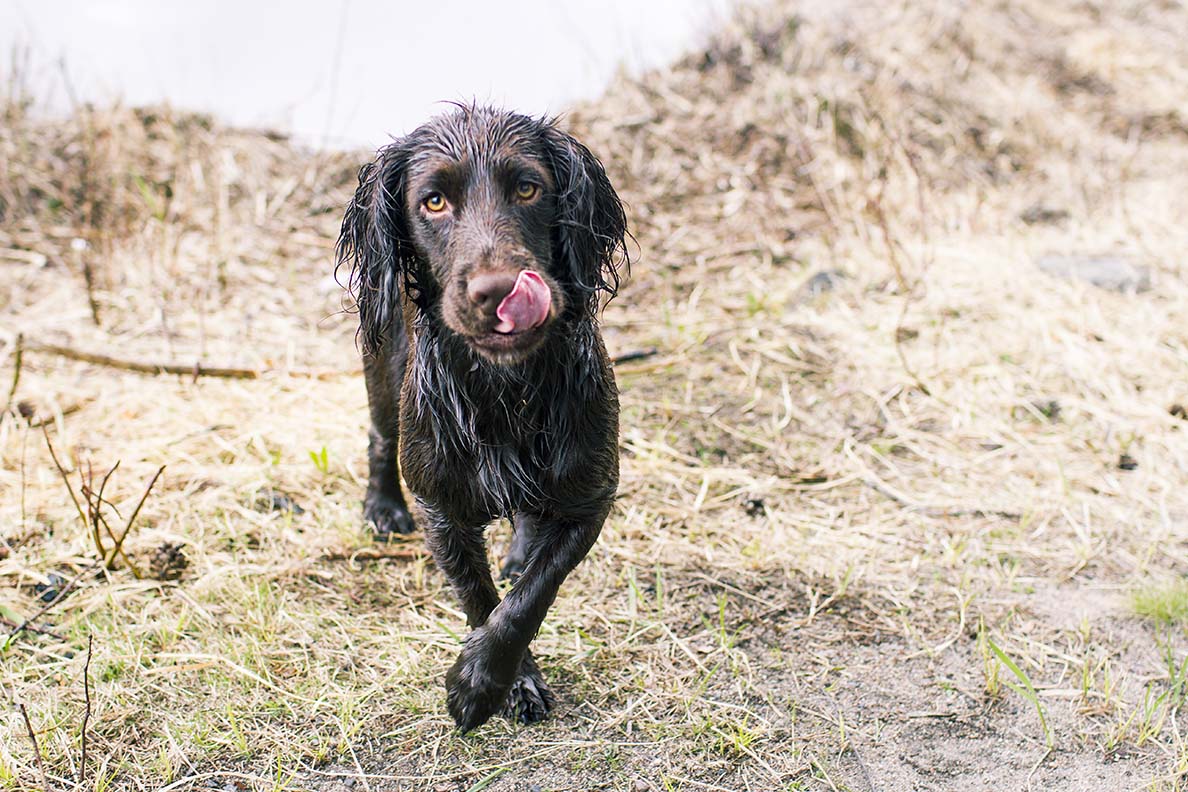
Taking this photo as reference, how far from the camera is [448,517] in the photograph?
2709mm

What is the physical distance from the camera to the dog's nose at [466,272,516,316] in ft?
7.31

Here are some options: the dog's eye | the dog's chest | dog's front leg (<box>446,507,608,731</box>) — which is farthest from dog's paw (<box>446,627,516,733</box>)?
the dog's eye

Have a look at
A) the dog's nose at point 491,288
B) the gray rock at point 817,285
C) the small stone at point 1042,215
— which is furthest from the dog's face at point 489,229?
the small stone at point 1042,215

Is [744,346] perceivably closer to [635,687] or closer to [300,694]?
[635,687]

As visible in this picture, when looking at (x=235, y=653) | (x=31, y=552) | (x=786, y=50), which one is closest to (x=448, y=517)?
(x=235, y=653)

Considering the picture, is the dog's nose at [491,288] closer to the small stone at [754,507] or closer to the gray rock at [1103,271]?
the small stone at [754,507]

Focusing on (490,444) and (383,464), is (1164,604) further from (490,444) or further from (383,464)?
(383,464)

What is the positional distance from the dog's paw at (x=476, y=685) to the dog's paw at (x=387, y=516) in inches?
45.7

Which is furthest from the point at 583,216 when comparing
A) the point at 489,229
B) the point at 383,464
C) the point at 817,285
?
the point at 817,285

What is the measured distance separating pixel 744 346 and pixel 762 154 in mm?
2384

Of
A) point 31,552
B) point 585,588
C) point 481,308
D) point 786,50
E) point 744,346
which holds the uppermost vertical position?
point 786,50

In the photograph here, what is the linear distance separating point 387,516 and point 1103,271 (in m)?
4.43

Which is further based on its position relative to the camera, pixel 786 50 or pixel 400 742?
pixel 786 50

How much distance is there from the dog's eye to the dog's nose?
0.33m
